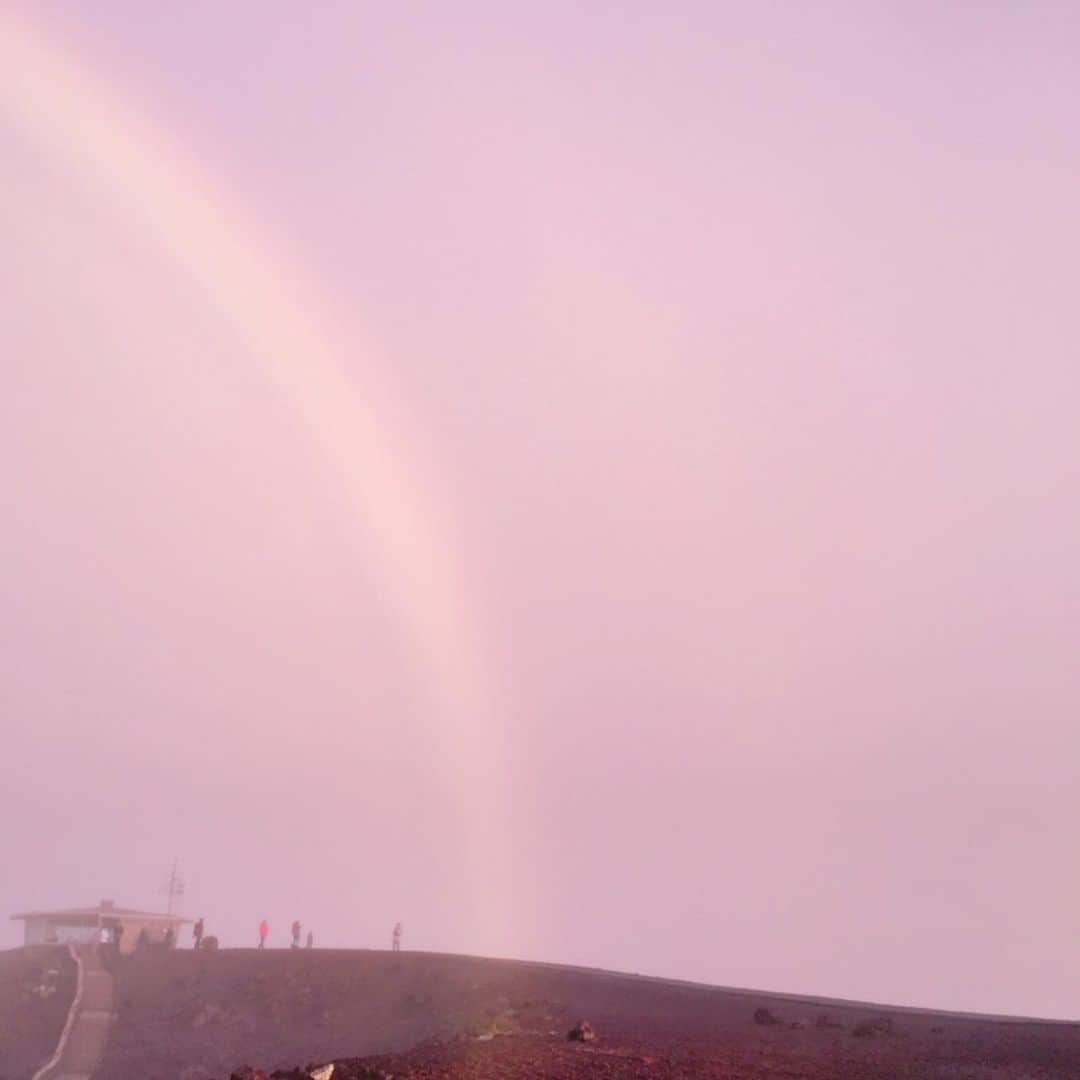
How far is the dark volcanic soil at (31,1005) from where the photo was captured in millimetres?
65062

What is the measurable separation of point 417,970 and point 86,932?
39037mm

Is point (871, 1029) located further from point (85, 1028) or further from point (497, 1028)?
point (85, 1028)

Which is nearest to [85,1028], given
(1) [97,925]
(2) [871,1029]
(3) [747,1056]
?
(1) [97,925]

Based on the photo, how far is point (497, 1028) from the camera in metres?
48.3

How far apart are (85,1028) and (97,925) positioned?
94.5ft

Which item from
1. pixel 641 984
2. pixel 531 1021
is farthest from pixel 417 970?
pixel 531 1021

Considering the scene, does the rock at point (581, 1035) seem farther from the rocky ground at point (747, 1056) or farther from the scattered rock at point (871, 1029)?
the scattered rock at point (871, 1029)

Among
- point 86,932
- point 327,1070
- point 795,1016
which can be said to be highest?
point 86,932

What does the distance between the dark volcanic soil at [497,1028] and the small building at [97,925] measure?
9.95 meters

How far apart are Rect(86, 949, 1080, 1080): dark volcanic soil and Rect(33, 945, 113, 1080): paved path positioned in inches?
34.6

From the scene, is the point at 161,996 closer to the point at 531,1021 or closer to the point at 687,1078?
the point at 531,1021

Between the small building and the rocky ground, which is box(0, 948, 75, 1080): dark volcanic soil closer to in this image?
the small building

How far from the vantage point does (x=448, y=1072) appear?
35312mm

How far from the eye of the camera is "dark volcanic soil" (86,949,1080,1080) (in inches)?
1502
